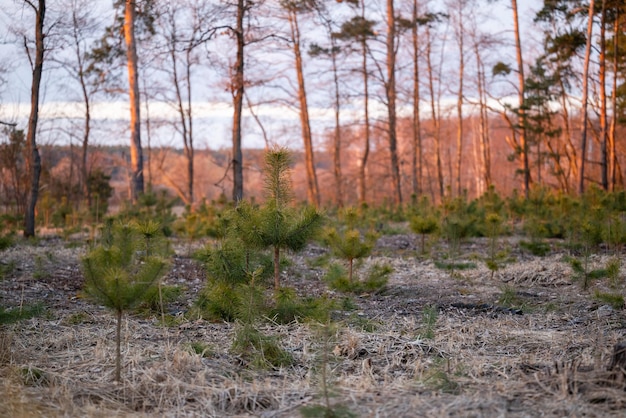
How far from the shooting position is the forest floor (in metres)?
3.06

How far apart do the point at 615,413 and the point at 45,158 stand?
2685 cm

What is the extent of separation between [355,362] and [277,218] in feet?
5.08

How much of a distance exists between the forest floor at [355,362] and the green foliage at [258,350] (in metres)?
0.06

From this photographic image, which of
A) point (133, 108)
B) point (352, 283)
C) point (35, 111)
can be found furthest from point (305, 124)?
point (352, 283)

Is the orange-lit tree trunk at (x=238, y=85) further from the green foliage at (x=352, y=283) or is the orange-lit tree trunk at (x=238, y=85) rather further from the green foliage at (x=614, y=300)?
the green foliage at (x=614, y=300)

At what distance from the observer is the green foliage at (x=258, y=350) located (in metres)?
3.83

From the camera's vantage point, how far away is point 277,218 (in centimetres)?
498

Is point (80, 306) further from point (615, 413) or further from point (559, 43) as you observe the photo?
point (559, 43)

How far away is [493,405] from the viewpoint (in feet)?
9.73

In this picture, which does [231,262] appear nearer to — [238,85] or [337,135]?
[238,85]

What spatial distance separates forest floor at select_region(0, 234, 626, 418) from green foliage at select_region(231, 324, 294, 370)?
2.4 inches

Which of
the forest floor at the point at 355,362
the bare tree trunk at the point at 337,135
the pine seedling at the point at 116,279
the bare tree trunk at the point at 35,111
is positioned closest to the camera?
the forest floor at the point at 355,362

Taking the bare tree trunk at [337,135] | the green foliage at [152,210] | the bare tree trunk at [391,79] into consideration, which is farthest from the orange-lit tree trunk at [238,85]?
the bare tree trunk at [337,135]

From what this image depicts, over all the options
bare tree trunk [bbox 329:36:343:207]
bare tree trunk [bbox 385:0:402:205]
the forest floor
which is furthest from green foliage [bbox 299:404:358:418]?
bare tree trunk [bbox 329:36:343:207]
